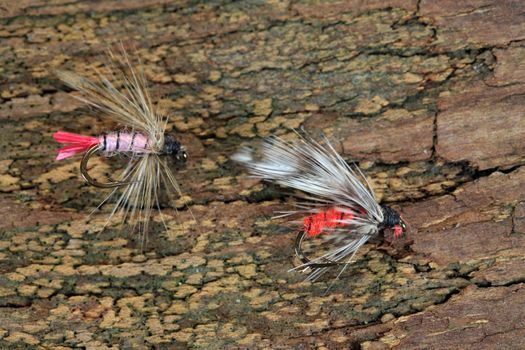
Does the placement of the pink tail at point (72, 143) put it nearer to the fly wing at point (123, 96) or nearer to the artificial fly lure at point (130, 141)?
the artificial fly lure at point (130, 141)

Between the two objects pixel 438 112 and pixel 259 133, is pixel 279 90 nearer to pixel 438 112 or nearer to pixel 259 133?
pixel 259 133

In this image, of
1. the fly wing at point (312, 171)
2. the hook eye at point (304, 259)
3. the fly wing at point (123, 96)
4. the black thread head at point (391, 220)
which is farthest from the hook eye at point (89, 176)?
the black thread head at point (391, 220)

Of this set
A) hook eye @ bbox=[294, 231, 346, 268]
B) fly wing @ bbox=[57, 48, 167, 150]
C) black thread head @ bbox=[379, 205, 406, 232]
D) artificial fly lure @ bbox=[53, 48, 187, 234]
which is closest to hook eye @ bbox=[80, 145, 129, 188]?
artificial fly lure @ bbox=[53, 48, 187, 234]

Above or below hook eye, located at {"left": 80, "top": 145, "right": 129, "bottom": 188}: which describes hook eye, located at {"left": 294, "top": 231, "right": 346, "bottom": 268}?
below

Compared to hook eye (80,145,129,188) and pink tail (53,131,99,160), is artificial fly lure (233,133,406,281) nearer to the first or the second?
hook eye (80,145,129,188)

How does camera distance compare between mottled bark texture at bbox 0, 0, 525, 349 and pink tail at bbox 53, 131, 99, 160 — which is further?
pink tail at bbox 53, 131, 99, 160

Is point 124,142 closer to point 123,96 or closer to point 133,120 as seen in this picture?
point 133,120
